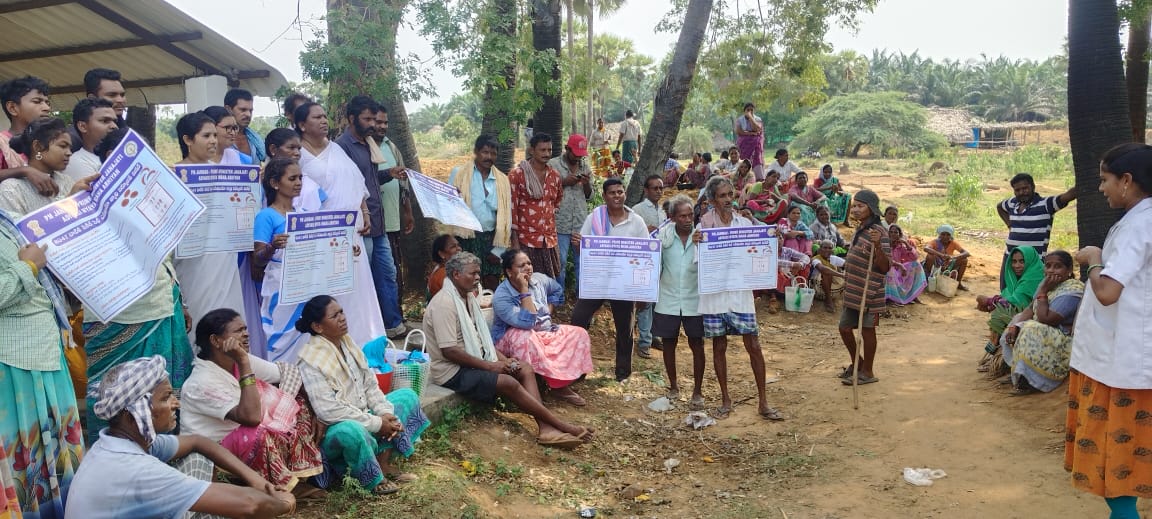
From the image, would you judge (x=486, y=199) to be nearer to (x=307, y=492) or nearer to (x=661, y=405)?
(x=661, y=405)

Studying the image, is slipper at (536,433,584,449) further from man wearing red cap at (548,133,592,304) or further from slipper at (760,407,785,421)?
man wearing red cap at (548,133,592,304)

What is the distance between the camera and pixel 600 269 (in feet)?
21.7

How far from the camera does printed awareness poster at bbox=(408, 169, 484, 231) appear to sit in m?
6.27

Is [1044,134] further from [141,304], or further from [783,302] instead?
[141,304]

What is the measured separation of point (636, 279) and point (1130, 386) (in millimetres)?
3570

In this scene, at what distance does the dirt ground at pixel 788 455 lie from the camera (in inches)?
198

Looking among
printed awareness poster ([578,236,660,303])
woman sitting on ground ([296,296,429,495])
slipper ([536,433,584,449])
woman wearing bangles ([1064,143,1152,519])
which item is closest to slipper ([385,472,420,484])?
woman sitting on ground ([296,296,429,495])

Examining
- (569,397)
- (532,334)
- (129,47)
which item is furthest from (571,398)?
(129,47)

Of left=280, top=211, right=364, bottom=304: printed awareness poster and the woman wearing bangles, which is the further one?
left=280, top=211, right=364, bottom=304: printed awareness poster

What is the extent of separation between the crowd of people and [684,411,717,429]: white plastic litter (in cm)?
20

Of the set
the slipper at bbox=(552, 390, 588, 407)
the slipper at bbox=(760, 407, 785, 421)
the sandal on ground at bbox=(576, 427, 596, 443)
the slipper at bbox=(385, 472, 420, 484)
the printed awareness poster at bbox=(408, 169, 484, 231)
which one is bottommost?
the slipper at bbox=(760, 407, 785, 421)

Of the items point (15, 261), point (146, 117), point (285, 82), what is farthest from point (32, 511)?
point (146, 117)

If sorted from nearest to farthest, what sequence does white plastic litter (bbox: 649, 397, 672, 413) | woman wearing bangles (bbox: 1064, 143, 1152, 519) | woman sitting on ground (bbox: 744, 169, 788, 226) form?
1. woman wearing bangles (bbox: 1064, 143, 1152, 519)
2. white plastic litter (bbox: 649, 397, 672, 413)
3. woman sitting on ground (bbox: 744, 169, 788, 226)

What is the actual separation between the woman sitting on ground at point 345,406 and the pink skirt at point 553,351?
1644 mm
